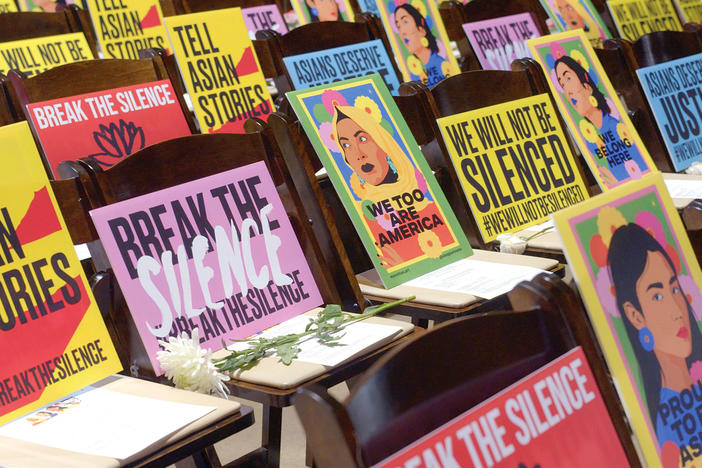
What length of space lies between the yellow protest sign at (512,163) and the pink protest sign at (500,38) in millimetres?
866

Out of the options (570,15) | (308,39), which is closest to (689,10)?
(570,15)

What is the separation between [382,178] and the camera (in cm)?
197

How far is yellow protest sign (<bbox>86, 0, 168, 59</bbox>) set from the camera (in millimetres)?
2912

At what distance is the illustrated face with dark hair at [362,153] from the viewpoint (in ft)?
6.39

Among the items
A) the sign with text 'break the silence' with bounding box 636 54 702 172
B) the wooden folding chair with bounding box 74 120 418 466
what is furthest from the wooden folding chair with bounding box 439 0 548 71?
the wooden folding chair with bounding box 74 120 418 466

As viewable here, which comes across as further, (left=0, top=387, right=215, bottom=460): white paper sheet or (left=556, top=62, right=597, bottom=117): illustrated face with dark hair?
(left=556, top=62, right=597, bottom=117): illustrated face with dark hair

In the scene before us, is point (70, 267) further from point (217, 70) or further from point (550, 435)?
point (217, 70)

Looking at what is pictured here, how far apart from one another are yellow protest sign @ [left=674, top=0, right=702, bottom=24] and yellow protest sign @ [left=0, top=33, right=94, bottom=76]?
2.67 metres

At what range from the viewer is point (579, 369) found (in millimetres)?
988

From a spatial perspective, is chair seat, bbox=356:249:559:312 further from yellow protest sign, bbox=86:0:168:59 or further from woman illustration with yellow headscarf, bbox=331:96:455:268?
yellow protest sign, bbox=86:0:168:59

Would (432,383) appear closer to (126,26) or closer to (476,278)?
(476,278)

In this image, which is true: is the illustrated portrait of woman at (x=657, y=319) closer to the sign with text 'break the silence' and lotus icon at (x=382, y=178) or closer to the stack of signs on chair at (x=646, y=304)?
the stack of signs on chair at (x=646, y=304)

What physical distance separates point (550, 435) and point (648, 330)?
26 cm

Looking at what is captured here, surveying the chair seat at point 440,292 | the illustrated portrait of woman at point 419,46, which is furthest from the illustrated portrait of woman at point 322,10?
Answer: the chair seat at point 440,292
